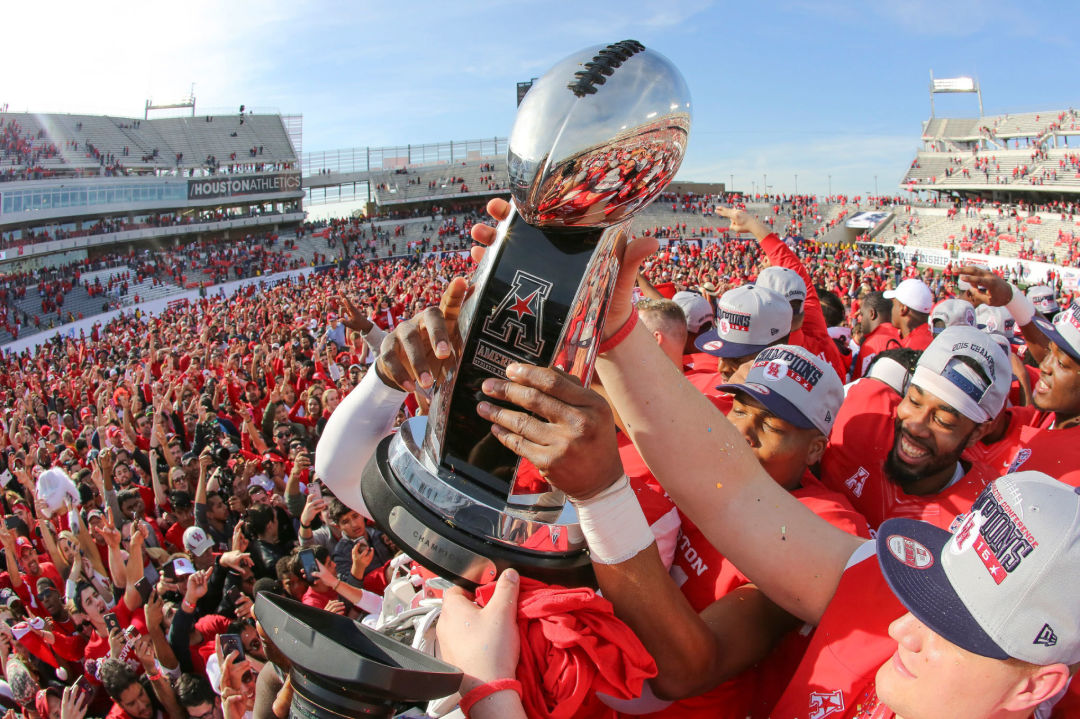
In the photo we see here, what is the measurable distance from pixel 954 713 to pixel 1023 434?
98.4 inches

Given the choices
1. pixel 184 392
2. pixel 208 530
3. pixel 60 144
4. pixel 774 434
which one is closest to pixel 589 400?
pixel 774 434

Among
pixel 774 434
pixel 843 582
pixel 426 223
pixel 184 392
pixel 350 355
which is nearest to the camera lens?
pixel 843 582

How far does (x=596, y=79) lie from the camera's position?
1.22 meters

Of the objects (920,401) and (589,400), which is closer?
(589,400)

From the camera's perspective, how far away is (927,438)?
2.45m

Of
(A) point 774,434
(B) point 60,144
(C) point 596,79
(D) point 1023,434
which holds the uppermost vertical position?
(B) point 60,144

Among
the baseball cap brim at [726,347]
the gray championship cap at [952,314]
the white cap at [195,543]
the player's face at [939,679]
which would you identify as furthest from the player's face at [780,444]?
the white cap at [195,543]

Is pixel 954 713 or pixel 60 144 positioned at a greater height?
pixel 60 144

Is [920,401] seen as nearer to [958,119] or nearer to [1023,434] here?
[1023,434]

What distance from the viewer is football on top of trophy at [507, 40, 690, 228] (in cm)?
121

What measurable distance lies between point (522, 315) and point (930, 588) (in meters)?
0.89

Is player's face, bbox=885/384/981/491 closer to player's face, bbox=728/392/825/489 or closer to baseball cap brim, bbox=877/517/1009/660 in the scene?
player's face, bbox=728/392/825/489

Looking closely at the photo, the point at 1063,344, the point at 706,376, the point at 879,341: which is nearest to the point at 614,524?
the point at 706,376

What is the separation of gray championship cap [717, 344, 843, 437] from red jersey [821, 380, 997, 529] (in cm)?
54
